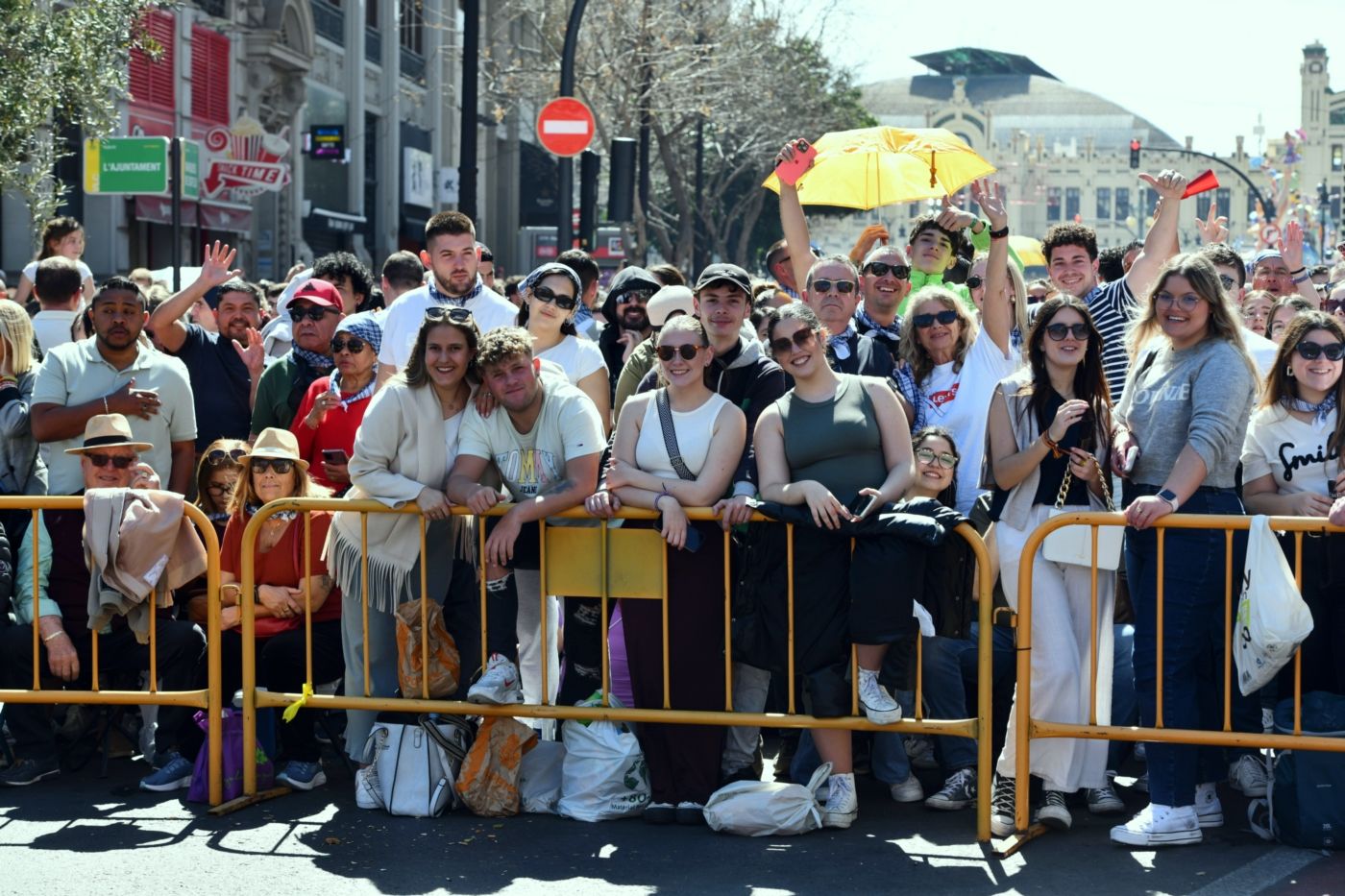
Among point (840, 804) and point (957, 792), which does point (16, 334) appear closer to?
point (840, 804)

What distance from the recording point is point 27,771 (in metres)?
6.69

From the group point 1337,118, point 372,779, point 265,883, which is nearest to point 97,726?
point 372,779

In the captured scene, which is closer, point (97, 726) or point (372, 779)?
point (372, 779)

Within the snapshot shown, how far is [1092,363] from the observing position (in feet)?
20.6

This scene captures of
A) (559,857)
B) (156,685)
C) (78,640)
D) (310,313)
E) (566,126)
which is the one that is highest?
(566,126)

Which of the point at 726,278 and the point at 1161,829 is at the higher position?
the point at 726,278

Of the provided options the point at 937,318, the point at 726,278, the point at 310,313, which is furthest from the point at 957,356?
the point at 310,313

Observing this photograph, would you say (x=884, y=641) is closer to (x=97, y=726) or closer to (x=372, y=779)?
(x=372, y=779)

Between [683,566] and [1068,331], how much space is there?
1.63 meters

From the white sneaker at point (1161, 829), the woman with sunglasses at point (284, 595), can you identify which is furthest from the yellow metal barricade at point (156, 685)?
the white sneaker at point (1161, 829)

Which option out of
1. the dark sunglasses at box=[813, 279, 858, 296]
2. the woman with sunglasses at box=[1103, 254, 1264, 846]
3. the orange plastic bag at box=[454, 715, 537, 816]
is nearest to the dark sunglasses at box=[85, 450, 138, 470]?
the orange plastic bag at box=[454, 715, 537, 816]

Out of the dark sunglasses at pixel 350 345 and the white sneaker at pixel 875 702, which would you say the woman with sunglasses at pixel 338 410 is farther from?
the white sneaker at pixel 875 702

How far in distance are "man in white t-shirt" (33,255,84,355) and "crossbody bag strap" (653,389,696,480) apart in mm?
4093

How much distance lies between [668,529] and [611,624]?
0.65 meters
